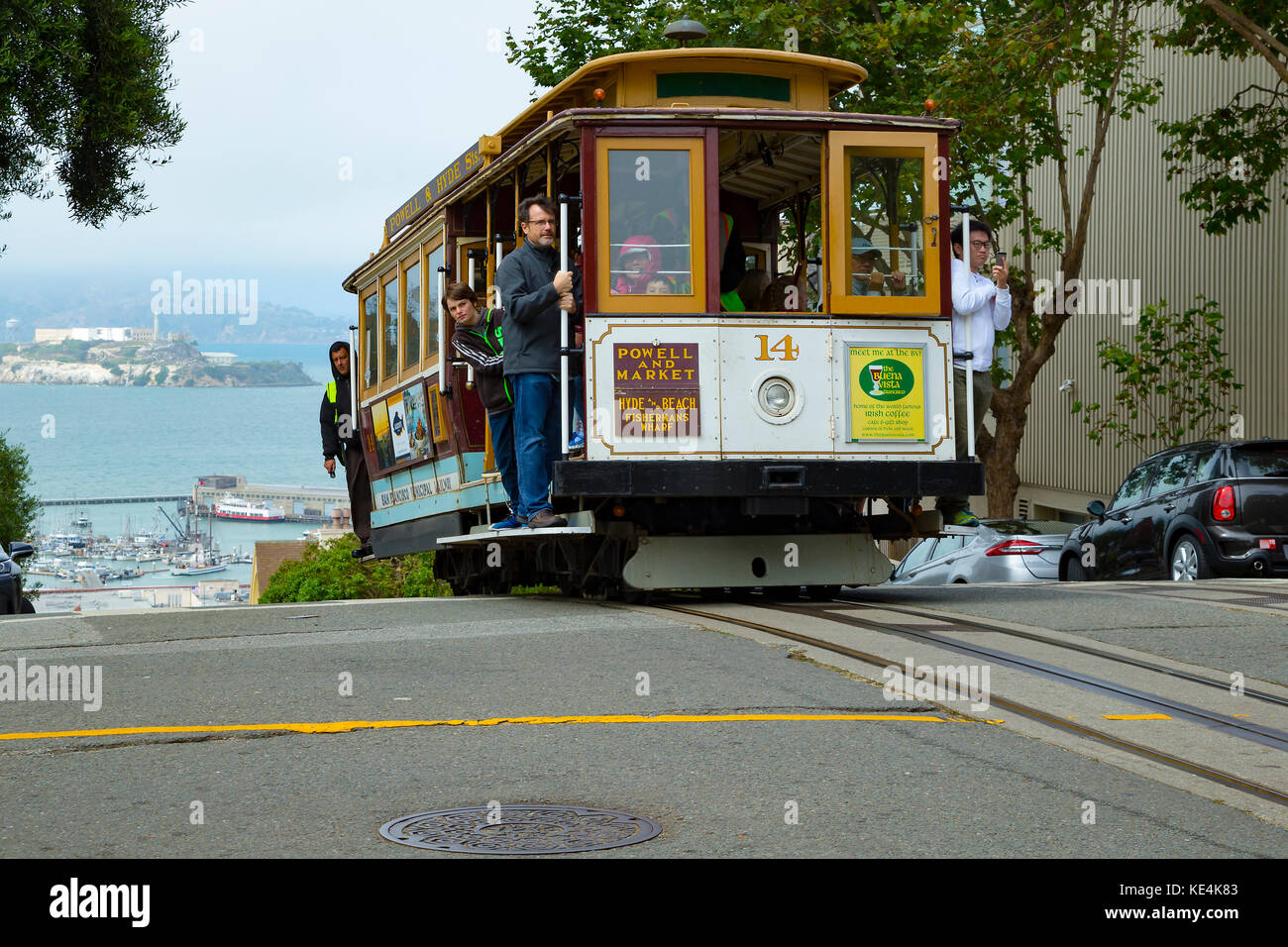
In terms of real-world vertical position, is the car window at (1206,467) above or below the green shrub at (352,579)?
above

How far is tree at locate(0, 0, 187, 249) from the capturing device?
19.8 metres

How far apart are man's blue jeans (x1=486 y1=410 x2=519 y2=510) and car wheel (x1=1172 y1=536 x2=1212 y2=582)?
7.09 meters

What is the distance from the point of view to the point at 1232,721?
730 cm

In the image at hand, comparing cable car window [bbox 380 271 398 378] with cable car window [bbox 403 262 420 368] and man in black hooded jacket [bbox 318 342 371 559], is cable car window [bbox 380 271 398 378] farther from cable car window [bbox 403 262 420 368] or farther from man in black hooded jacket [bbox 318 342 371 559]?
man in black hooded jacket [bbox 318 342 371 559]

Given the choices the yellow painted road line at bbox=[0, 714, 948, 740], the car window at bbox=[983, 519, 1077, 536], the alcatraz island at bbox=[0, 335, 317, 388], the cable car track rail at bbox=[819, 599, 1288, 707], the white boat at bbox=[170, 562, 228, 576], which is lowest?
the white boat at bbox=[170, 562, 228, 576]

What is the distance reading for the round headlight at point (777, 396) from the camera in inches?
447

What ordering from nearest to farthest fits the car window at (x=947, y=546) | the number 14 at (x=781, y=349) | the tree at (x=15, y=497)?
the number 14 at (x=781, y=349)
the car window at (x=947, y=546)
the tree at (x=15, y=497)

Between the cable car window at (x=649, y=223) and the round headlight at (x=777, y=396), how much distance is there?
2.81 ft

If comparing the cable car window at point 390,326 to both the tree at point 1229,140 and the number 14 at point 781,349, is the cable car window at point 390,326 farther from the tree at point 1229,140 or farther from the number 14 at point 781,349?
the tree at point 1229,140

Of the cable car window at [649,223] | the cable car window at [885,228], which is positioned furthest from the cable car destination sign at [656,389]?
the cable car window at [885,228]

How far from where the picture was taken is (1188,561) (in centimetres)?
1623

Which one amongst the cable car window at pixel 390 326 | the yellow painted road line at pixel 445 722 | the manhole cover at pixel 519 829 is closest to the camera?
the manhole cover at pixel 519 829

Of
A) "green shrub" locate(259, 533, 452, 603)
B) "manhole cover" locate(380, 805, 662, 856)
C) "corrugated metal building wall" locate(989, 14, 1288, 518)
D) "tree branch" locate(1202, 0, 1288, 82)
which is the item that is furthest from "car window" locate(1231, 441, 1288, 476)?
"green shrub" locate(259, 533, 452, 603)

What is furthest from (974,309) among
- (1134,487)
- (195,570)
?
(195,570)
